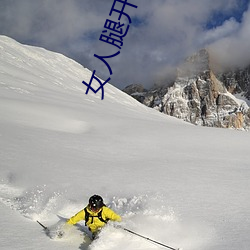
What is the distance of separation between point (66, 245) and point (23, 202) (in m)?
2.24

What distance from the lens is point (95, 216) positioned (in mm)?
5930

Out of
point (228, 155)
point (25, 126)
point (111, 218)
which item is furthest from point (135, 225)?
point (25, 126)

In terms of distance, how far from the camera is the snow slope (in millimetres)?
5547

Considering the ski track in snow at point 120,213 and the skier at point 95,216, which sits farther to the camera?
the skier at point 95,216

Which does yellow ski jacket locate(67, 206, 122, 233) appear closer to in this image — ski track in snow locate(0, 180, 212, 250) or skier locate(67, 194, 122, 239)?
skier locate(67, 194, 122, 239)

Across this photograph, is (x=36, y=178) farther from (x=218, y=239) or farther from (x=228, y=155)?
(x=228, y=155)

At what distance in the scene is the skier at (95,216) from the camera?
583cm

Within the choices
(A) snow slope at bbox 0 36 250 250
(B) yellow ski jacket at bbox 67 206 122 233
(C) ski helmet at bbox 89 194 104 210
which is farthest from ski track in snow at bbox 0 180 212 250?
(C) ski helmet at bbox 89 194 104 210

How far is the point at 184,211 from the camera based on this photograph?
645 centimetres

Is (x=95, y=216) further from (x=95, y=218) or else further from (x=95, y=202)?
(x=95, y=202)

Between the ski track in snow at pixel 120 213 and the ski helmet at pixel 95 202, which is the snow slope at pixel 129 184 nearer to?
the ski track in snow at pixel 120 213

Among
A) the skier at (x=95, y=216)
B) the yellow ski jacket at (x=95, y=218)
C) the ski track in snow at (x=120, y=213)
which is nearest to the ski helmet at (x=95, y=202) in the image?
the skier at (x=95, y=216)

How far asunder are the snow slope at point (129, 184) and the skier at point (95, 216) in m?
0.24

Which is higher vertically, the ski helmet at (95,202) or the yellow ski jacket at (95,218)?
the ski helmet at (95,202)
